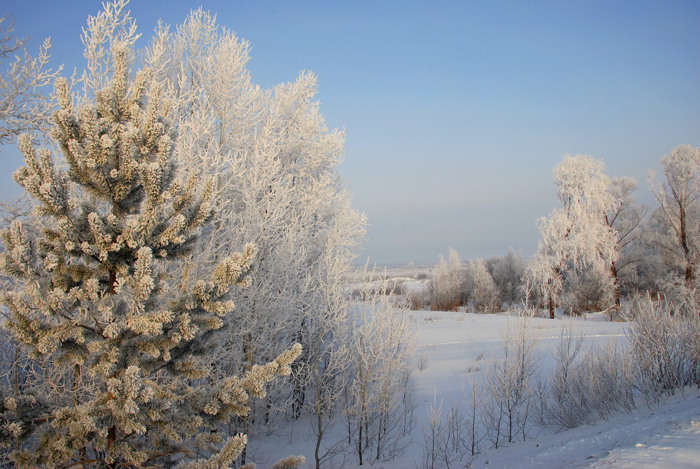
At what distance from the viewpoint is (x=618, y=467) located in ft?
10.2

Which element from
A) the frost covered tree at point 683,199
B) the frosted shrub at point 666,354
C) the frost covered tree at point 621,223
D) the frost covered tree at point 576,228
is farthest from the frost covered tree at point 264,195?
the frost covered tree at point 621,223

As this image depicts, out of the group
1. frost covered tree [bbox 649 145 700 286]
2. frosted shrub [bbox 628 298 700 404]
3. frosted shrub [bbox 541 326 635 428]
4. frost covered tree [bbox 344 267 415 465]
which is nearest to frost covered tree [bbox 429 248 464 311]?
frost covered tree [bbox 649 145 700 286]

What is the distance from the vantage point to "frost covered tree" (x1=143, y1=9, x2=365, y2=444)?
23.0 feet

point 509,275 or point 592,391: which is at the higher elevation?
point 509,275

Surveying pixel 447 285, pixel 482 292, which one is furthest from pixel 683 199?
pixel 447 285

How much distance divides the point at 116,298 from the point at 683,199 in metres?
26.2

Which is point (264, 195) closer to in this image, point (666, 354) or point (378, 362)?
point (378, 362)

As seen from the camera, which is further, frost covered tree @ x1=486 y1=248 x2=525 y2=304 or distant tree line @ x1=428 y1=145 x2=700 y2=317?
frost covered tree @ x1=486 y1=248 x2=525 y2=304

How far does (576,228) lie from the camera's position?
74.3 ft

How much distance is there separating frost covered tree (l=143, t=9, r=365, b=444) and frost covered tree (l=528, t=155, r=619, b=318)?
1855 cm

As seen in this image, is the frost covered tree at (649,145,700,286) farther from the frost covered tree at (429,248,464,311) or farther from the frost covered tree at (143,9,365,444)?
the frost covered tree at (143,9,365,444)

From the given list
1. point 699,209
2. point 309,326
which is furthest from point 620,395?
point 699,209

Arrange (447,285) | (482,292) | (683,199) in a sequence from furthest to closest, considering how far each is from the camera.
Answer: (447,285) < (482,292) < (683,199)

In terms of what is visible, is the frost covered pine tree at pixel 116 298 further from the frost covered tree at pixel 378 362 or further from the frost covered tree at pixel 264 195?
the frost covered tree at pixel 378 362
